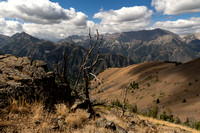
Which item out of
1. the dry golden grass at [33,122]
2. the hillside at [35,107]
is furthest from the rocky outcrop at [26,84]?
the dry golden grass at [33,122]

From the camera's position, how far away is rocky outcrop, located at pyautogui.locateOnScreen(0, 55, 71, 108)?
6512 mm

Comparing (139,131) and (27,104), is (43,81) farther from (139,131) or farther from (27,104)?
(139,131)

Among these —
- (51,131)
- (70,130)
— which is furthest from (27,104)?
(70,130)

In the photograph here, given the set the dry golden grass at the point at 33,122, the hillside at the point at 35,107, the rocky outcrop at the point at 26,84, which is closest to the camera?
the dry golden grass at the point at 33,122

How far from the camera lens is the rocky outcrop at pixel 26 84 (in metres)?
6.51

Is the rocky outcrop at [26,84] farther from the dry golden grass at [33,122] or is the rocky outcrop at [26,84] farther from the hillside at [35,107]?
the dry golden grass at [33,122]

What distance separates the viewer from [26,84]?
23.9ft

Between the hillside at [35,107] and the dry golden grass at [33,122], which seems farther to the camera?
the hillside at [35,107]

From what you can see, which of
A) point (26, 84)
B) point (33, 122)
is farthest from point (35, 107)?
point (26, 84)

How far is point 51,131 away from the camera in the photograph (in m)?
Answer: 5.17

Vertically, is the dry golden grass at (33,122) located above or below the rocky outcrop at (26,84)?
below

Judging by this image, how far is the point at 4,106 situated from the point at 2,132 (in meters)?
1.79

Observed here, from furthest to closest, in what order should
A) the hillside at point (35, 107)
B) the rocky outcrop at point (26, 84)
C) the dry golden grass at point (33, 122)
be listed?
the rocky outcrop at point (26, 84), the hillside at point (35, 107), the dry golden grass at point (33, 122)

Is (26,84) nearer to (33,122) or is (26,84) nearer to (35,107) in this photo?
(35,107)
